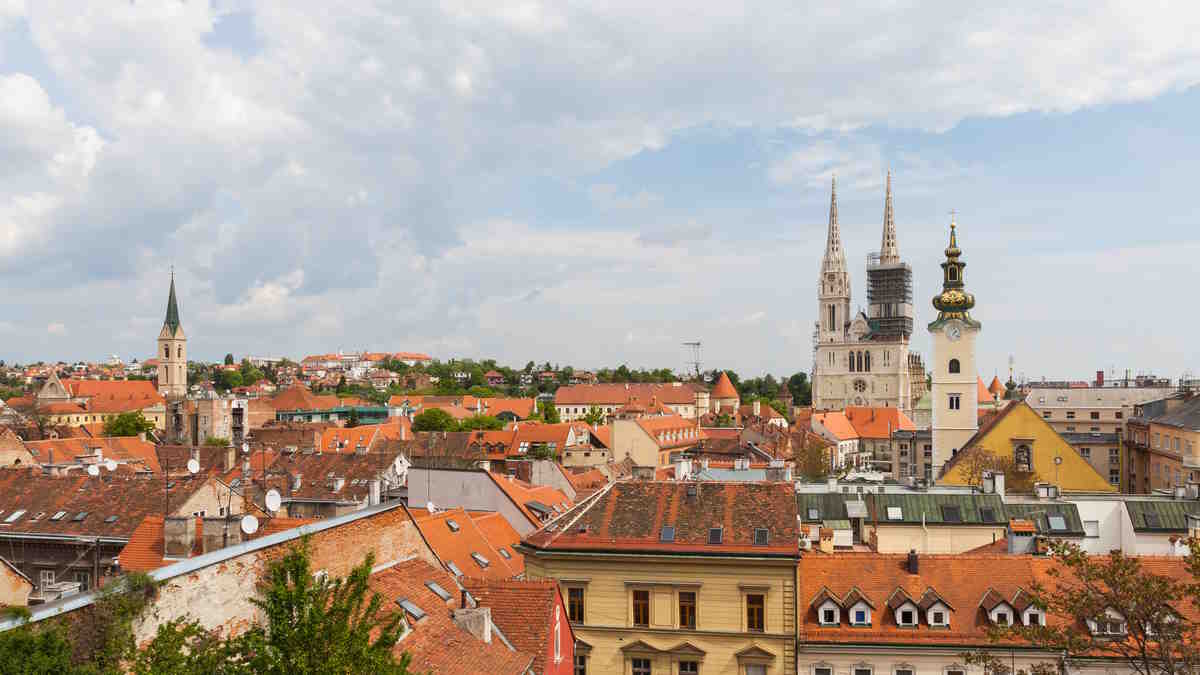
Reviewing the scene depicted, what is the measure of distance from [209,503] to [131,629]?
22087mm

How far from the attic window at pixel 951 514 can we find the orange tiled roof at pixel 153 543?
2469 cm

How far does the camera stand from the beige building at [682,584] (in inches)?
1129

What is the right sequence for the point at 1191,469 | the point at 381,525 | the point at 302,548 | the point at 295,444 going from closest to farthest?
the point at 302,548
the point at 381,525
the point at 1191,469
the point at 295,444

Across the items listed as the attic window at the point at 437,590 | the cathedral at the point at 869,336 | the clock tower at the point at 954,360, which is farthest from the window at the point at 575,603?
the cathedral at the point at 869,336

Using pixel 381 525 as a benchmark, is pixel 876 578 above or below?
below

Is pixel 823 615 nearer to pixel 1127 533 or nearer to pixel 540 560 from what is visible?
pixel 540 560

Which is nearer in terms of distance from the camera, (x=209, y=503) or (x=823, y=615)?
(x=823, y=615)

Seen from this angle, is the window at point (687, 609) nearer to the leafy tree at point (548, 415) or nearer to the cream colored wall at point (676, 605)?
the cream colored wall at point (676, 605)

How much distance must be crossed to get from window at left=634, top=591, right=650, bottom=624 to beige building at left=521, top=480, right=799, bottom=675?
0.10 feet

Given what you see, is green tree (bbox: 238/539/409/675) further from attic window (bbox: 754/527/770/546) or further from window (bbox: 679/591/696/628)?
attic window (bbox: 754/527/770/546)

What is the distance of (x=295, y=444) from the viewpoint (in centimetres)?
8444

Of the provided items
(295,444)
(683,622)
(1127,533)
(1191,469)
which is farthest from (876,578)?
(295,444)

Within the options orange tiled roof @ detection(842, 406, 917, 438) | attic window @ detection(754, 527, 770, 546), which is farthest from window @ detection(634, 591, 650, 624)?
orange tiled roof @ detection(842, 406, 917, 438)

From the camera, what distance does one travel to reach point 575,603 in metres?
30.0
